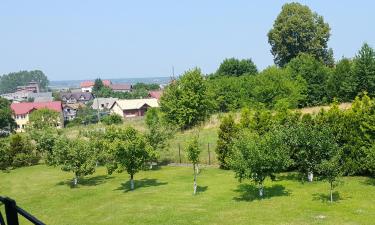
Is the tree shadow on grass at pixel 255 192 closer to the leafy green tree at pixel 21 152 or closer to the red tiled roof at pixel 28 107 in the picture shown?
the leafy green tree at pixel 21 152

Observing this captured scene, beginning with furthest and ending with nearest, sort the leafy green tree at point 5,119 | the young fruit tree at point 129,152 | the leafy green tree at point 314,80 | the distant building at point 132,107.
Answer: the distant building at point 132,107 → the leafy green tree at point 5,119 → the leafy green tree at point 314,80 → the young fruit tree at point 129,152

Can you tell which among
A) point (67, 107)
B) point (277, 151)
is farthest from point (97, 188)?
point (67, 107)

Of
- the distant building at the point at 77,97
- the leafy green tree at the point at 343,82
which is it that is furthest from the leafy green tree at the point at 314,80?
the distant building at the point at 77,97

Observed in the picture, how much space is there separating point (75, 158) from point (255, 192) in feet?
47.8

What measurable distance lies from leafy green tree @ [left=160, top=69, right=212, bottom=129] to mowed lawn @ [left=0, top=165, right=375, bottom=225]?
21147 millimetres

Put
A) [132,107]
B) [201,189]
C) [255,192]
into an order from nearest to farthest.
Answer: [255,192] < [201,189] < [132,107]

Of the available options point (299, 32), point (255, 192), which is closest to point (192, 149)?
point (255, 192)

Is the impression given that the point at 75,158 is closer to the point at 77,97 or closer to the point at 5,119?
the point at 5,119

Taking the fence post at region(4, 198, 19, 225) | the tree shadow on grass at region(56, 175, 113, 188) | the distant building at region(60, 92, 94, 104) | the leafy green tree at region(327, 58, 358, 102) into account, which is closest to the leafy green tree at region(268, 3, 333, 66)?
the leafy green tree at region(327, 58, 358, 102)

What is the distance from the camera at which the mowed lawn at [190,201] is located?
2103 centimetres

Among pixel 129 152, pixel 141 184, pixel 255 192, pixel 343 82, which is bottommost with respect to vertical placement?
pixel 141 184

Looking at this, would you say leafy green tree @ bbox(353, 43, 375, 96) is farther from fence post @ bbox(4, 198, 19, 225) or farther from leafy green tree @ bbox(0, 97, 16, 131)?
leafy green tree @ bbox(0, 97, 16, 131)

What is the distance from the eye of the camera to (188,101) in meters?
56.8

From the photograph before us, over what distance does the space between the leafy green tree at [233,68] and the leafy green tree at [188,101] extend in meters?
30.2
